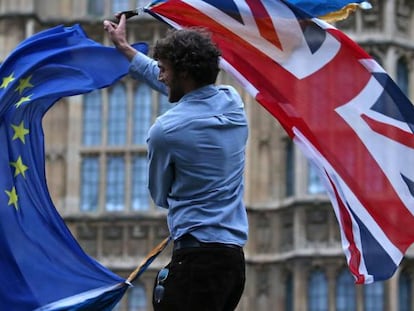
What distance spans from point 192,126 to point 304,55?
199 centimetres

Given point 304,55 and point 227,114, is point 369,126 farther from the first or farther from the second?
point 227,114

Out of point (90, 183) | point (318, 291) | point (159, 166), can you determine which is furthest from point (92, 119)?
point (159, 166)

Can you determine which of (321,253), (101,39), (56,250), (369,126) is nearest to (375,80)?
(369,126)

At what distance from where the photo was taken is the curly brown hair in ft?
15.6

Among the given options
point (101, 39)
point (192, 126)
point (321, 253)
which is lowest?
point (321, 253)

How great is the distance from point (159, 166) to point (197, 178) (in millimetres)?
141

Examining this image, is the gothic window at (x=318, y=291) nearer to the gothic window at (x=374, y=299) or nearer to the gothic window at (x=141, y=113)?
the gothic window at (x=374, y=299)

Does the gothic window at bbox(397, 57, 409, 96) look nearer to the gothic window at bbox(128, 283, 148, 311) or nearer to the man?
the gothic window at bbox(128, 283, 148, 311)

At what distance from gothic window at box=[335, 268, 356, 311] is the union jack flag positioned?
13749 millimetres

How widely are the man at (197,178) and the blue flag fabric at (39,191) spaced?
1.89 metres

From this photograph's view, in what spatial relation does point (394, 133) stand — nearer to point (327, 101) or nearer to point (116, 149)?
point (327, 101)

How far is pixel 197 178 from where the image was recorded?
15.8ft

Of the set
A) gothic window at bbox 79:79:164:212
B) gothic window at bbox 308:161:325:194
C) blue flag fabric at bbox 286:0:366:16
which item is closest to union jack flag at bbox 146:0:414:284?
blue flag fabric at bbox 286:0:366:16

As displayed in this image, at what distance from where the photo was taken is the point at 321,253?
66.5 feet
